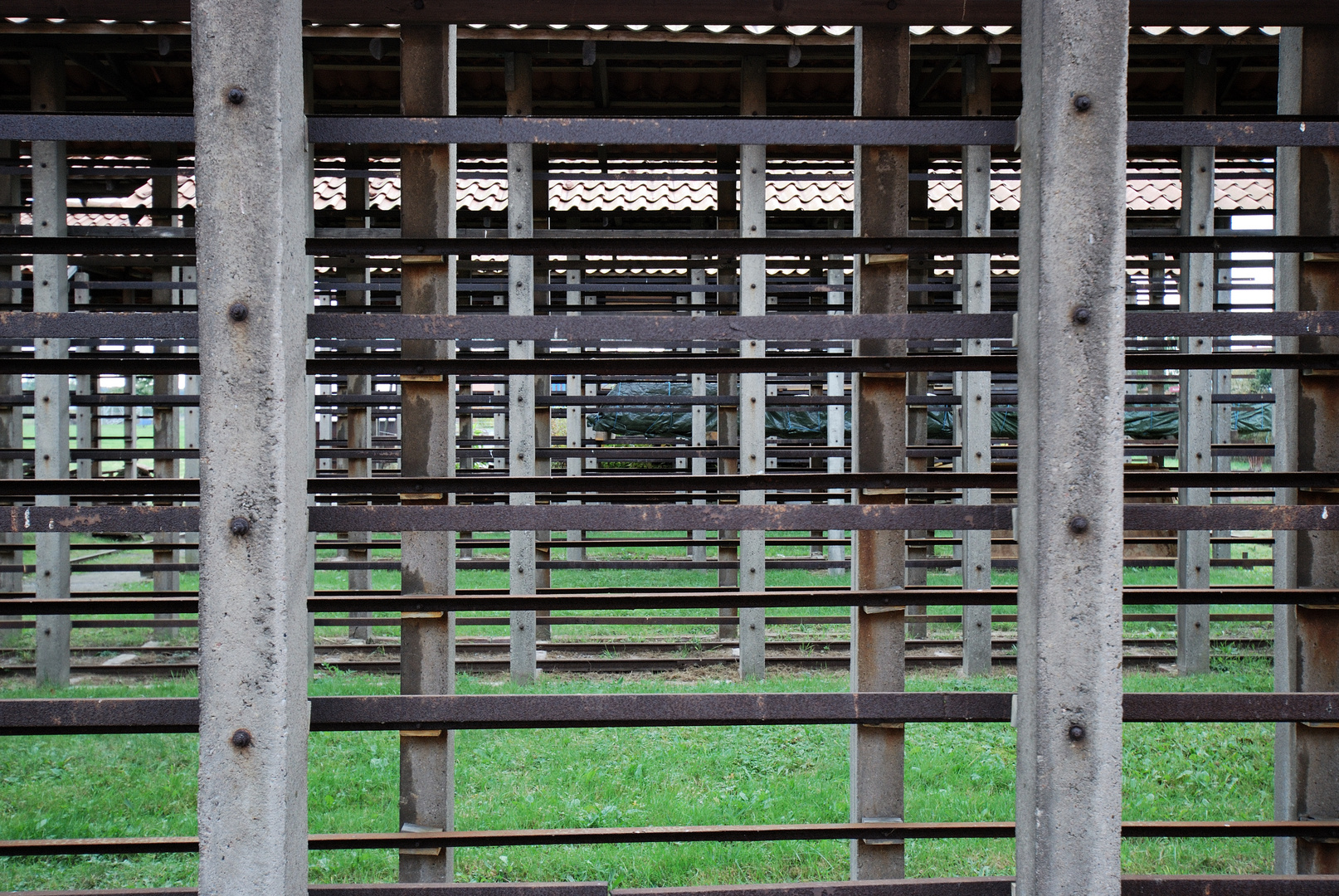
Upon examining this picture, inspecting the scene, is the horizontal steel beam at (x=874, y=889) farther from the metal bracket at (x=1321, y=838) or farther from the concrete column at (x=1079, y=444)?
the metal bracket at (x=1321, y=838)

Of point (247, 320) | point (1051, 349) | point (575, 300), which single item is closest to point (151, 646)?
point (575, 300)

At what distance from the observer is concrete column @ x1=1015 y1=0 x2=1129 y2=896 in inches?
95.5

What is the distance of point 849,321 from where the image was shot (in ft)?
9.46

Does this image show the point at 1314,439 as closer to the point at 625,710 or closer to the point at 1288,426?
the point at 1288,426

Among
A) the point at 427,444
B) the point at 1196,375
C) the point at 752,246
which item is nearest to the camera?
the point at 752,246

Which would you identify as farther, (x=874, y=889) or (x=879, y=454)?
(x=879, y=454)

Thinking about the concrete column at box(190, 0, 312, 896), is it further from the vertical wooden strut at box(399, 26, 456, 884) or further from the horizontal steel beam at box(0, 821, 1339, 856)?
the vertical wooden strut at box(399, 26, 456, 884)

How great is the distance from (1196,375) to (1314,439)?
14.0 ft

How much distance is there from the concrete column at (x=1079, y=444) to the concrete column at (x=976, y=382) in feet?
14.1

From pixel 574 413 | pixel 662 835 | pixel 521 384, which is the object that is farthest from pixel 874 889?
pixel 574 413

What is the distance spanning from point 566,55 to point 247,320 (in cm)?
565

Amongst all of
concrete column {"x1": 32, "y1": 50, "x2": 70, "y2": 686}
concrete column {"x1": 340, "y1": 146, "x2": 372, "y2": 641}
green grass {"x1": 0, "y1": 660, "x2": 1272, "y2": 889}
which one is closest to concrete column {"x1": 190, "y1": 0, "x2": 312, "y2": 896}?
green grass {"x1": 0, "y1": 660, "x2": 1272, "y2": 889}

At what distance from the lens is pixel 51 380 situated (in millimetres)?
7012

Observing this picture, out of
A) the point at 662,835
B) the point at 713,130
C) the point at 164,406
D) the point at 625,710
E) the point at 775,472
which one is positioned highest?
the point at 713,130
